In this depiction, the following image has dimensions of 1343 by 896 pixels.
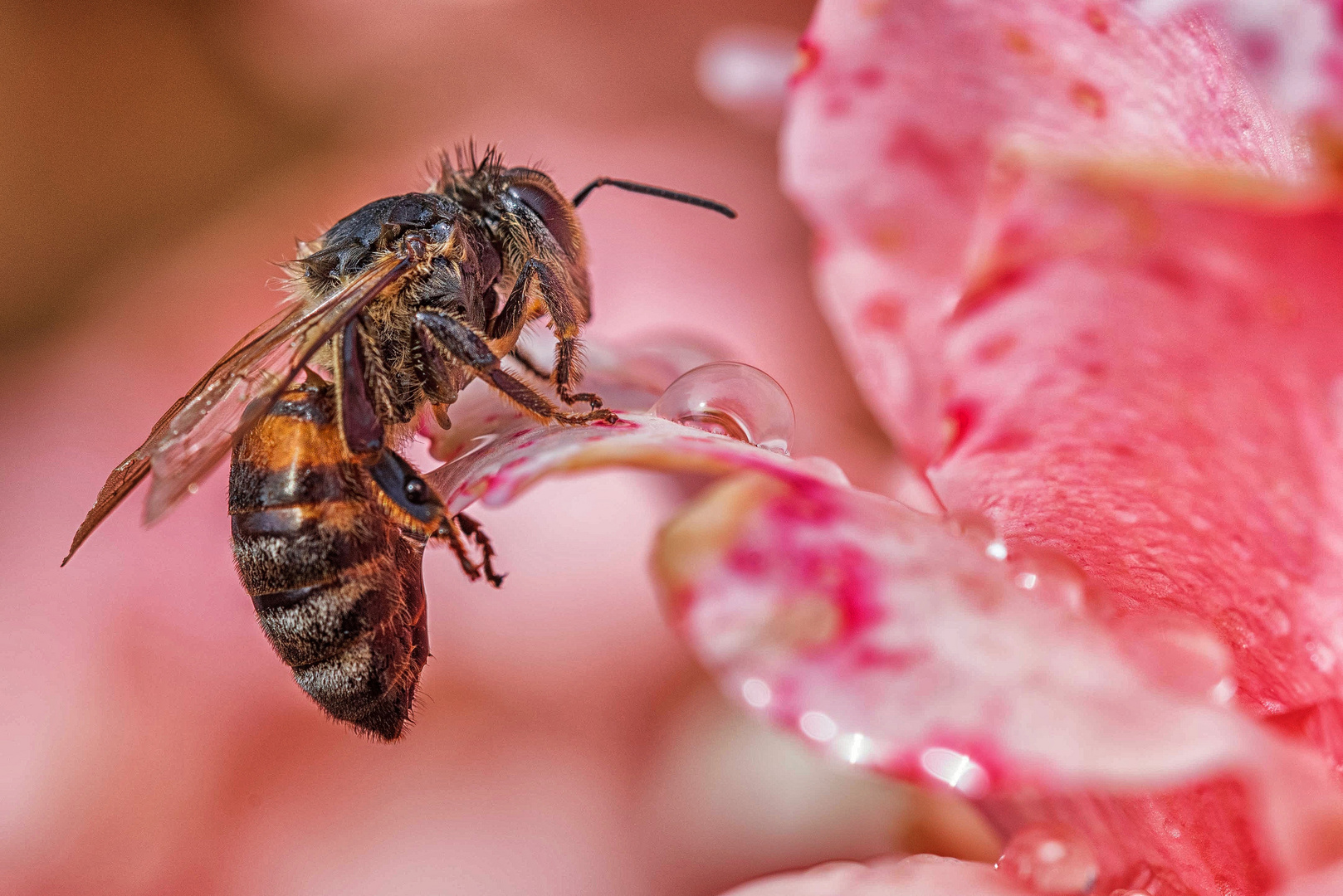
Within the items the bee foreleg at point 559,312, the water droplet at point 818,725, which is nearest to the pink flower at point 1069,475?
the water droplet at point 818,725

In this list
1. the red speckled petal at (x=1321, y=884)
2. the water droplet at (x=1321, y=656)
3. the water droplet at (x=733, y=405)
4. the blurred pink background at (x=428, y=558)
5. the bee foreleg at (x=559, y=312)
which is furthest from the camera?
the blurred pink background at (x=428, y=558)

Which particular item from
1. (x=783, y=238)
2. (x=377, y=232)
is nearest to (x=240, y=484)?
(x=377, y=232)

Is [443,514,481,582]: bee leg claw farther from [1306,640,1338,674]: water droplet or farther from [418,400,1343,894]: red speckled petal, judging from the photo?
[1306,640,1338,674]: water droplet

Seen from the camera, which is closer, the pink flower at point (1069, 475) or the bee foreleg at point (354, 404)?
the pink flower at point (1069, 475)

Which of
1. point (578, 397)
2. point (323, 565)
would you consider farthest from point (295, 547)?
point (578, 397)

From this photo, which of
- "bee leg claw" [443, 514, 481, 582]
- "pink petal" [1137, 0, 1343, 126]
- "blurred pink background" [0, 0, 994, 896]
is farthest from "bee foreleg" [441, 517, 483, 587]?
"pink petal" [1137, 0, 1343, 126]

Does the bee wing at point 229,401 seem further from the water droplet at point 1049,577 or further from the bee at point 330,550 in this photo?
the water droplet at point 1049,577

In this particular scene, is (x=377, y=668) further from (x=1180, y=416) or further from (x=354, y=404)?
(x=1180, y=416)
